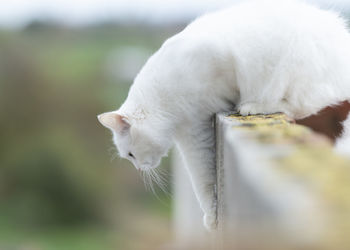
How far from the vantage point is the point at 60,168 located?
11.9 m

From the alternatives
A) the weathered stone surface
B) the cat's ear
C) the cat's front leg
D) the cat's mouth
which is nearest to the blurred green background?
the cat's mouth

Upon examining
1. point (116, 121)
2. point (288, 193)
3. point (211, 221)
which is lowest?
point (211, 221)

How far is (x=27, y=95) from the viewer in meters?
12.5

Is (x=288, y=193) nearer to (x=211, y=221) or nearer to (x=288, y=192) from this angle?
(x=288, y=192)

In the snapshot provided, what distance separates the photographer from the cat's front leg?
104 inches

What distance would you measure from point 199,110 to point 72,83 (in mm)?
10511

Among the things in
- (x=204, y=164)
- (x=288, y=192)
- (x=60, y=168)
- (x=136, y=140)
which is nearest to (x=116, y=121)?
(x=136, y=140)

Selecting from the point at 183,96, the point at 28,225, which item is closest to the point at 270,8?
the point at 183,96

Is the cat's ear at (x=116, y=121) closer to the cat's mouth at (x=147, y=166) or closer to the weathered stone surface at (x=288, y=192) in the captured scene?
the cat's mouth at (x=147, y=166)

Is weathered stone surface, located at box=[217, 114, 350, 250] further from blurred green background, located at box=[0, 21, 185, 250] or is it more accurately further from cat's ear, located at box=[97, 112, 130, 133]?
blurred green background, located at box=[0, 21, 185, 250]

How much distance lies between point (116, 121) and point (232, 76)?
0.67 m

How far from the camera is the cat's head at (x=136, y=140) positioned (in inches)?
110

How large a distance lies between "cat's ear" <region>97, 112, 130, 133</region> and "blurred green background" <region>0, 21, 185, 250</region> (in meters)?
8.52

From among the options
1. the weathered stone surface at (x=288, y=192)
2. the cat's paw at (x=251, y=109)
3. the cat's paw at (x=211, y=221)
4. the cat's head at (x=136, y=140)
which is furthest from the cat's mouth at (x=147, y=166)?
the weathered stone surface at (x=288, y=192)
